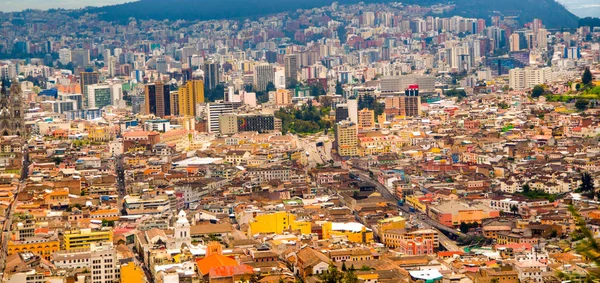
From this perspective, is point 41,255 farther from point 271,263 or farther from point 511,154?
point 511,154

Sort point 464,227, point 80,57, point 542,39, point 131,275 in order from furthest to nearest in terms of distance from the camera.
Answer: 1. point 80,57
2. point 542,39
3. point 464,227
4. point 131,275

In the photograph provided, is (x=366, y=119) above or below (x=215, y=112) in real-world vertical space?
below

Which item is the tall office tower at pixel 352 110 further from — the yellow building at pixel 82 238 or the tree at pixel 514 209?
the yellow building at pixel 82 238

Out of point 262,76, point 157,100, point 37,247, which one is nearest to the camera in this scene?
point 37,247

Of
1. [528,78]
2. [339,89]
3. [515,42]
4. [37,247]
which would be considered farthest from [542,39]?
[37,247]

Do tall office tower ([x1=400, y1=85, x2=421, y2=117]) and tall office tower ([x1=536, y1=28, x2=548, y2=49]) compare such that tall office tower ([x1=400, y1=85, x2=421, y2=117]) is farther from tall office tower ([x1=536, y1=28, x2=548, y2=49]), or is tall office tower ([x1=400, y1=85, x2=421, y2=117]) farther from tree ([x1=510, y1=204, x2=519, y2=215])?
tall office tower ([x1=536, y1=28, x2=548, y2=49])

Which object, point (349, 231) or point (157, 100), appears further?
point (157, 100)

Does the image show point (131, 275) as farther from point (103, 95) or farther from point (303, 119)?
point (103, 95)
